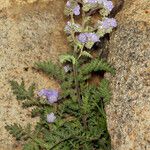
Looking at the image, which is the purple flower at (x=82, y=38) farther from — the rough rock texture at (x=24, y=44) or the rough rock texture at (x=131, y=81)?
the rough rock texture at (x=24, y=44)

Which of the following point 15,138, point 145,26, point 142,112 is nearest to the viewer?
point 142,112

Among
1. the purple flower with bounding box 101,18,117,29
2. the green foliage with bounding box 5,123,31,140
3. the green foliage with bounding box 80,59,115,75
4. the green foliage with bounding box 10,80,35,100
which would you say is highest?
the purple flower with bounding box 101,18,117,29

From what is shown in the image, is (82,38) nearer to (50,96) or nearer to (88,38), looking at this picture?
(88,38)

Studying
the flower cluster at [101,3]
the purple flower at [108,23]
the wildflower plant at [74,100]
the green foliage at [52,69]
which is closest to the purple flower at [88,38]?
the wildflower plant at [74,100]

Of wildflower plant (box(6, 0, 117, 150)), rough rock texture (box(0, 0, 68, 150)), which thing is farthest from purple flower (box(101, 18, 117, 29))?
rough rock texture (box(0, 0, 68, 150))

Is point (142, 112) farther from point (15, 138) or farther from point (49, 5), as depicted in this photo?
point (49, 5)

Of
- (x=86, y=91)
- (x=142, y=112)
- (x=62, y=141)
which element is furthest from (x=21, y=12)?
(x=142, y=112)

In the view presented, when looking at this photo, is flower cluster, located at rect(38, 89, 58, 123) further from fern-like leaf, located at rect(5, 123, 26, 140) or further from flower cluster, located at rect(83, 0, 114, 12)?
flower cluster, located at rect(83, 0, 114, 12)
